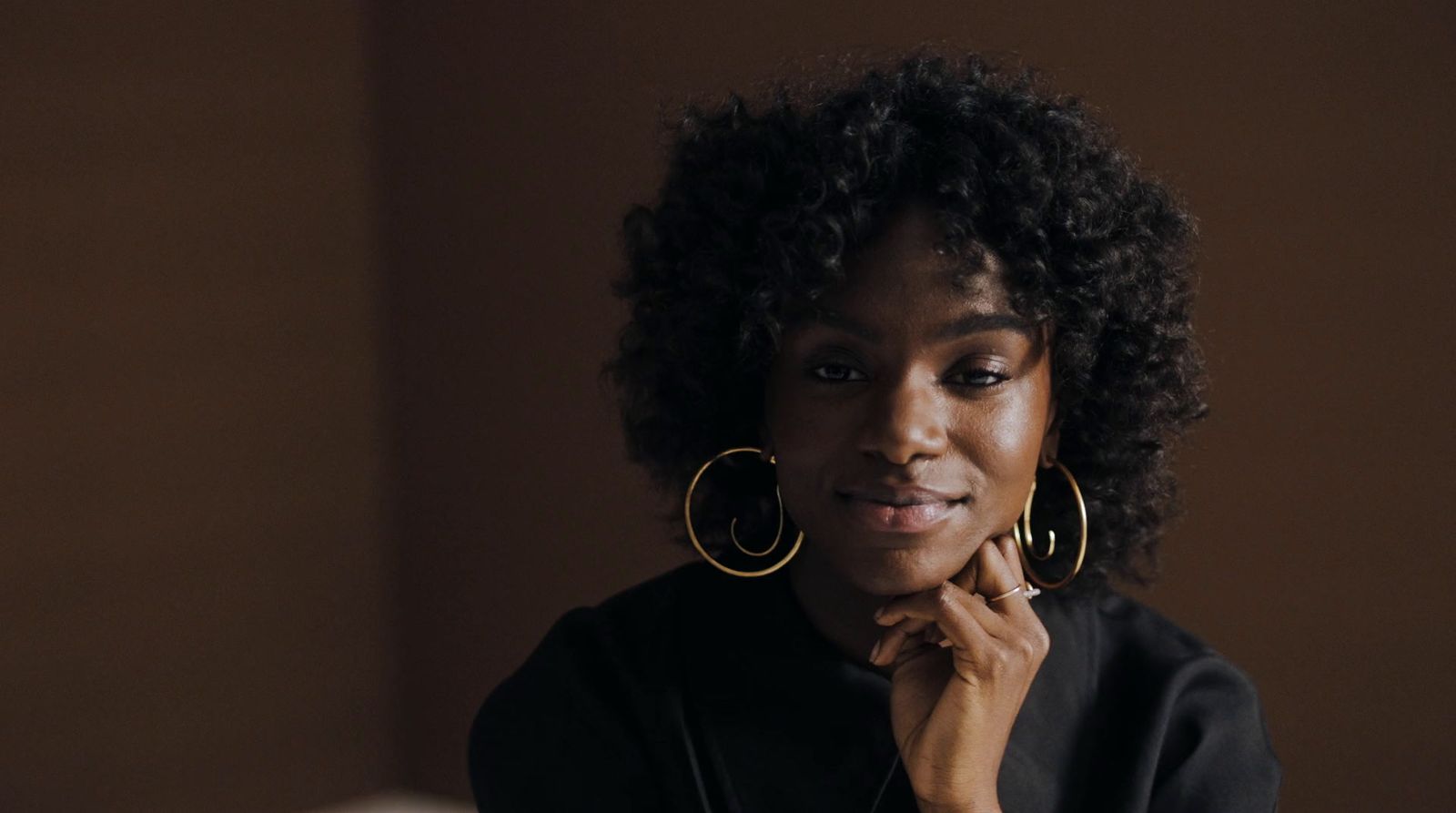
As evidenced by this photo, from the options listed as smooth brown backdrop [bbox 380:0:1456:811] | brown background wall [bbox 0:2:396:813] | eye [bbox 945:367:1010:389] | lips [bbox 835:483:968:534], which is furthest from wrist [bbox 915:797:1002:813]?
brown background wall [bbox 0:2:396:813]

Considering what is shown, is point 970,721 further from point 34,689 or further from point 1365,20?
point 34,689

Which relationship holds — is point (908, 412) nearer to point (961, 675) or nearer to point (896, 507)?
point (896, 507)

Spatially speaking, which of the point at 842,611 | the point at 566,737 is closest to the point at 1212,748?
the point at 842,611

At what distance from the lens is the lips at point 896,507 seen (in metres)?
1.31

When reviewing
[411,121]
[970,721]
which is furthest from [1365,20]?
[411,121]

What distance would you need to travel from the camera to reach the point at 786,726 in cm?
145

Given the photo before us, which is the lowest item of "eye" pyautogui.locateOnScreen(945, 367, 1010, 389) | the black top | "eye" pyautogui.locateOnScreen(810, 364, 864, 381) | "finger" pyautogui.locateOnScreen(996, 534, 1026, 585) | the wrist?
the wrist

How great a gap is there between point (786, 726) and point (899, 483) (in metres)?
0.29

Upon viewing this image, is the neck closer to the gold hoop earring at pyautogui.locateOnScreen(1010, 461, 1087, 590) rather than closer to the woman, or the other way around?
the woman

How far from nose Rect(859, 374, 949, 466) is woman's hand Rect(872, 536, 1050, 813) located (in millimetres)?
138

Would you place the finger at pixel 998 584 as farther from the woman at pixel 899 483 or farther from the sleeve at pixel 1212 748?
the sleeve at pixel 1212 748

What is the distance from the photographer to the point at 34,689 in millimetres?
2359

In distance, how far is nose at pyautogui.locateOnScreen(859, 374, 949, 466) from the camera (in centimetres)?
128

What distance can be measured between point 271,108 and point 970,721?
1.85 metres
